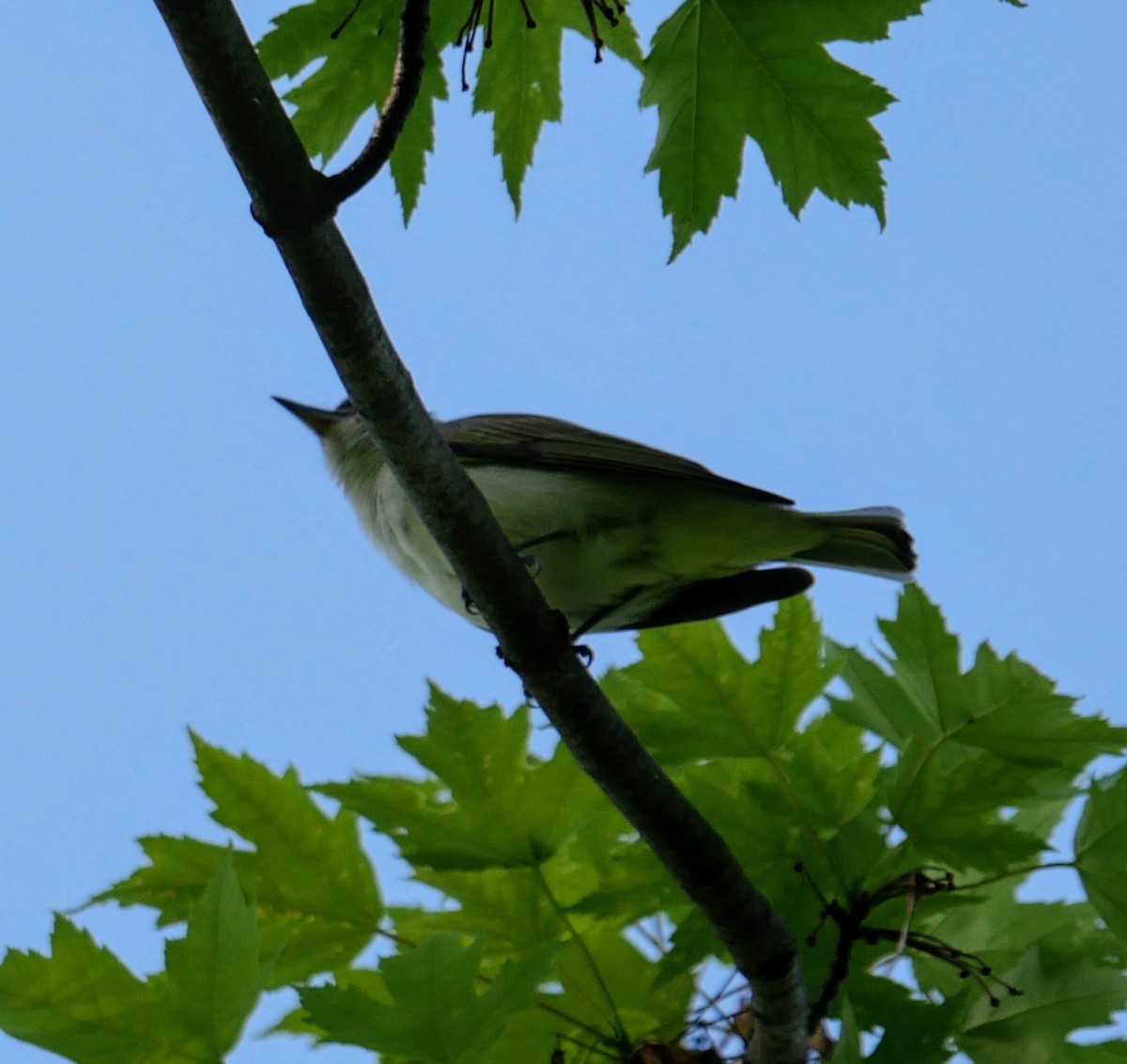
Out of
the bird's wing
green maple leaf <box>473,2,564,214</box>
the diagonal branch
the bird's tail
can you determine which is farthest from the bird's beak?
the diagonal branch

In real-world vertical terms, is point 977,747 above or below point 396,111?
below

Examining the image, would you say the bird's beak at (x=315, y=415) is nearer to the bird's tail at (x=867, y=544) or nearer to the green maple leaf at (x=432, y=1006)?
the bird's tail at (x=867, y=544)

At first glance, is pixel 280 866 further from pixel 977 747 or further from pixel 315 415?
pixel 315 415

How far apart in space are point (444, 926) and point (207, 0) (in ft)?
6.10

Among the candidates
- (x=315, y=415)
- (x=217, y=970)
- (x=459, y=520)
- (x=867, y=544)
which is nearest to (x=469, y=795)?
(x=459, y=520)

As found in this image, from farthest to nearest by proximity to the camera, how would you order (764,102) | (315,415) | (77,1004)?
(315,415) → (764,102) → (77,1004)

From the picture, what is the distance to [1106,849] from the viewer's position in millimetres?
2672

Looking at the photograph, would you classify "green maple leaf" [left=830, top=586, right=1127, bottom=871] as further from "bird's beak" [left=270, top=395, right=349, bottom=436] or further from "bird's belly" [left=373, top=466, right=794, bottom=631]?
"bird's beak" [left=270, top=395, right=349, bottom=436]

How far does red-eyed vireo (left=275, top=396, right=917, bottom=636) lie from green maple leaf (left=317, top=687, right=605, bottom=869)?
4.88 ft

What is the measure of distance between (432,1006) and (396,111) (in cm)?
144

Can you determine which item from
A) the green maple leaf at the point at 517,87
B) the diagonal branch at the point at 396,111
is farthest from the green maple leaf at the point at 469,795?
the green maple leaf at the point at 517,87

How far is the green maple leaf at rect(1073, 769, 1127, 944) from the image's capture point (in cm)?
265

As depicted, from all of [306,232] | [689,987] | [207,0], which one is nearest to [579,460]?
[689,987]

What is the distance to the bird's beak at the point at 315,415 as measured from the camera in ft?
18.4
